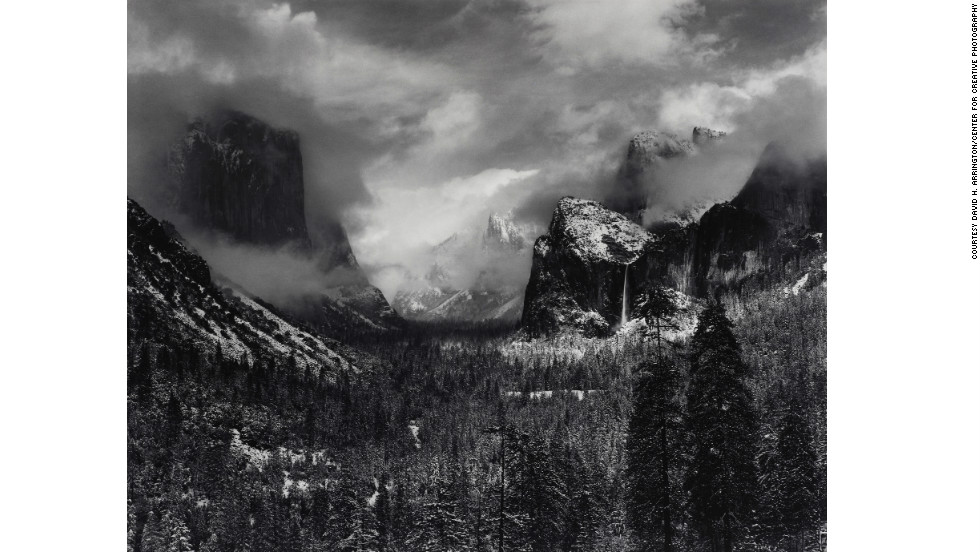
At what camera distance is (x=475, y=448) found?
→ 11381 cm

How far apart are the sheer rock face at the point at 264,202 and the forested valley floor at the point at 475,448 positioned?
16185 mm

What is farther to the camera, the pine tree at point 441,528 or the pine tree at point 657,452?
the pine tree at point 441,528

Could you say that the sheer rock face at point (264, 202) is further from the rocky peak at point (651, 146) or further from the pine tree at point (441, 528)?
the pine tree at point (441, 528)

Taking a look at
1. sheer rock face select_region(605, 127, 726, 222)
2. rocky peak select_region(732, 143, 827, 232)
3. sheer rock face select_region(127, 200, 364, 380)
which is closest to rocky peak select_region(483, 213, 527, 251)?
sheer rock face select_region(605, 127, 726, 222)

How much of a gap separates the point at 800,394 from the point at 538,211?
4146 centimetres

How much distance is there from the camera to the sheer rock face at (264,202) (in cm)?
9473

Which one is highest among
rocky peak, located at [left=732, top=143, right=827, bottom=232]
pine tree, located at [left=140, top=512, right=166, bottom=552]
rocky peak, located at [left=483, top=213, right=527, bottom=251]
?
rocky peak, located at [left=732, top=143, right=827, bottom=232]

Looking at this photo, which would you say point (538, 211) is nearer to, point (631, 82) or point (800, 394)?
point (631, 82)

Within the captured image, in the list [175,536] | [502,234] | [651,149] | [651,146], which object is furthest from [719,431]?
[651,149]

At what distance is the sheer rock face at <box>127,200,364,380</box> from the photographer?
12188 cm

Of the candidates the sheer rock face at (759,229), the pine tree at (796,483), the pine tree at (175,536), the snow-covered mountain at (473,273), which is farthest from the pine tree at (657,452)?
the sheer rock face at (759,229)

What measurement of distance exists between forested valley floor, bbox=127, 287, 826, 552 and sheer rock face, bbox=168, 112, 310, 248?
68.0ft

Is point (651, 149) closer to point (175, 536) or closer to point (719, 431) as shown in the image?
point (175, 536)

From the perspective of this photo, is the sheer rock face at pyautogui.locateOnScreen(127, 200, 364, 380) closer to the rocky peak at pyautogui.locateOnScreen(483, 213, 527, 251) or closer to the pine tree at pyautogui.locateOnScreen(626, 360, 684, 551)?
the rocky peak at pyautogui.locateOnScreen(483, 213, 527, 251)
